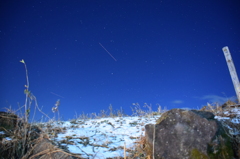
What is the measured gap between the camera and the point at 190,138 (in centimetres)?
321

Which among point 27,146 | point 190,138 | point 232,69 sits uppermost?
point 232,69

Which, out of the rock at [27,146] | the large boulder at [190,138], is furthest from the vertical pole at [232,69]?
the rock at [27,146]

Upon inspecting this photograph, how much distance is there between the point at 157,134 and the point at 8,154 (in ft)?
10.2

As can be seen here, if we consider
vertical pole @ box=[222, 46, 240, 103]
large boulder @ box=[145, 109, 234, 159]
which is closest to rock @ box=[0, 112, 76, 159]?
large boulder @ box=[145, 109, 234, 159]

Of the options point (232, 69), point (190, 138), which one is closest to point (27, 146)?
point (190, 138)

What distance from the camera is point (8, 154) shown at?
3.49m

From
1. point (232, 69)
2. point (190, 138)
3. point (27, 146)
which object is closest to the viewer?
point (190, 138)

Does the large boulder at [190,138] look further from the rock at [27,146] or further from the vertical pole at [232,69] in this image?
the vertical pole at [232,69]

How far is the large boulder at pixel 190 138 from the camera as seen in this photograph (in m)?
3.11

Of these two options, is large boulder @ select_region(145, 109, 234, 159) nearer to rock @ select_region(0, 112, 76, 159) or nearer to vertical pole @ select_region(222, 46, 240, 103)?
rock @ select_region(0, 112, 76, 159)

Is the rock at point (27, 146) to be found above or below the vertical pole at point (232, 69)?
below

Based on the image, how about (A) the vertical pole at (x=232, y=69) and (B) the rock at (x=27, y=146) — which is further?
(A) the vertical pole at (x=232, y=69)

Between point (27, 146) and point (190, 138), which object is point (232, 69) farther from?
point (27, 146)

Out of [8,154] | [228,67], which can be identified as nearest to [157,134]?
[8,154]
